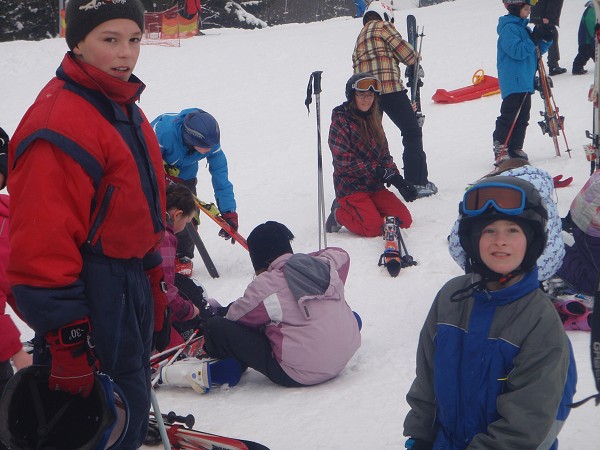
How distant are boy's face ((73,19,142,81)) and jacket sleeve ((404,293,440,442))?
52.2 inches

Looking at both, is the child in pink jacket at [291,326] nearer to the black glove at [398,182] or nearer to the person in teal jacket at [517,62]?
the black glove at [398,182]

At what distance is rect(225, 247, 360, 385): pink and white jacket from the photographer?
3.75 m

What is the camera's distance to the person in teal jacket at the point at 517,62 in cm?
745

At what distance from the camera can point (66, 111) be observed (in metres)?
1.97

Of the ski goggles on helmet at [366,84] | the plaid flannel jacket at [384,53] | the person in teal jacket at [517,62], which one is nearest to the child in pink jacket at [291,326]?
the ski goggles on helmet at [366,84]

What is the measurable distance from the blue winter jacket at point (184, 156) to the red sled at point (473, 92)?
742 cm

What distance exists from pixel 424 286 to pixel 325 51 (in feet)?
43.1

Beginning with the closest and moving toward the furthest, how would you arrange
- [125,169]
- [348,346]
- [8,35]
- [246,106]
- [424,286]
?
[125,169] → [348,346] → [424,286] → [246,106] → [8,35]

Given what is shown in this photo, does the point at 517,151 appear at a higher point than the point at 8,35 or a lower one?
lower

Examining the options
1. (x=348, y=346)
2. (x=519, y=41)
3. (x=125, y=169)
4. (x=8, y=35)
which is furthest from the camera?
(x=8, y=35)

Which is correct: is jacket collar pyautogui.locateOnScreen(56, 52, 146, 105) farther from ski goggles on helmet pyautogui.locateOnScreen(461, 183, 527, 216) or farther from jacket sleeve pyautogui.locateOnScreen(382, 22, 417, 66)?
jacket sleeve pyautogui.locateOnScreen(382, 22, 417, 66)

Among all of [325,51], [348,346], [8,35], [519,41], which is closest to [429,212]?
[519,41]

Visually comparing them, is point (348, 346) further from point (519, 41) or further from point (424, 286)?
point (519, 41)

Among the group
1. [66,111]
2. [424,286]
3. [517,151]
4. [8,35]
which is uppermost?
[8,35]
